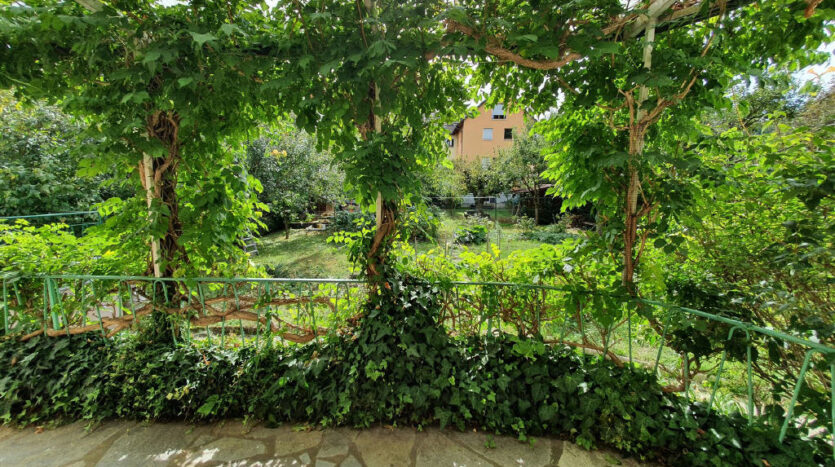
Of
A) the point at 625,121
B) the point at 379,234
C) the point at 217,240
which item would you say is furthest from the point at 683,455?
the point at 217,240

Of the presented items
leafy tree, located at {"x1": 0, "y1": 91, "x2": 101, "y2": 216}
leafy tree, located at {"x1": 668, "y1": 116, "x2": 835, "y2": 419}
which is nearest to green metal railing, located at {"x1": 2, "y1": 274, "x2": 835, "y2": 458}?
leafy tree, located at {"x1": 668, "y1": 116, "x2": 835, "y2": 419}

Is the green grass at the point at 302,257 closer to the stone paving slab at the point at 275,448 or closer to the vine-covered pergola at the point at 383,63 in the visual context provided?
the stone paving slab at the point at 275,448

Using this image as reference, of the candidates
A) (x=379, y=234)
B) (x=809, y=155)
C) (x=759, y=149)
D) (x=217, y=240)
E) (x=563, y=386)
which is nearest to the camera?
(x=809, y=155)

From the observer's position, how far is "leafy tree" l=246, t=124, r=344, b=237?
10.1 metres

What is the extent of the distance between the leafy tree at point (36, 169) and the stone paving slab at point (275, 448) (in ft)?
18.4

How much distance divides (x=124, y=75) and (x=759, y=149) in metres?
3.90

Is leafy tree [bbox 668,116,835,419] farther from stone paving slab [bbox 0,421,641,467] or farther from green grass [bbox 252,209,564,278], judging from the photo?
green grass [bbox 252,209,564,278]

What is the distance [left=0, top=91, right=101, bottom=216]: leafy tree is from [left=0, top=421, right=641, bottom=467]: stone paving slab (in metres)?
5.61

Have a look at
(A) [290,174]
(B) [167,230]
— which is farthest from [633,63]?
(A) [290,174]

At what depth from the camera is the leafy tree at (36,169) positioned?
19.5 feet

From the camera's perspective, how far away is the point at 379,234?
96.0 inches

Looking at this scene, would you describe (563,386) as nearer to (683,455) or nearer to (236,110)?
(683,455)

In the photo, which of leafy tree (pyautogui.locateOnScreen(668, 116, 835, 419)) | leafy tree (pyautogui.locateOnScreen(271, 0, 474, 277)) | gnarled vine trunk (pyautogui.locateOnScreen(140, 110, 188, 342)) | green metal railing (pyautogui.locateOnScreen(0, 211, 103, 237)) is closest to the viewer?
leafy tree (pyautogui.locateOnScreen(668, 116, 835, 419))

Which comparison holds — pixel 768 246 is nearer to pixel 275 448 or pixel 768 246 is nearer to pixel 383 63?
pixel 383 63
